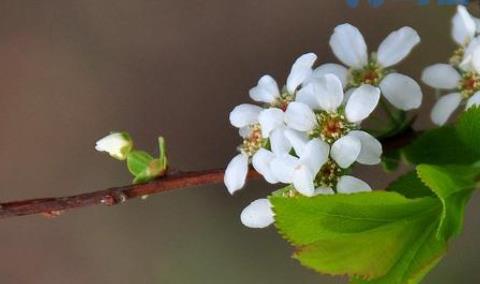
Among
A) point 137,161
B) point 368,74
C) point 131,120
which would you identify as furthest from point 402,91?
point 131,120

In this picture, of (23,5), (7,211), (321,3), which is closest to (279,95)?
(7,211)

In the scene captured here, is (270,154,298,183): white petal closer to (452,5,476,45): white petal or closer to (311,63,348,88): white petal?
(311,63,348,88): white petal

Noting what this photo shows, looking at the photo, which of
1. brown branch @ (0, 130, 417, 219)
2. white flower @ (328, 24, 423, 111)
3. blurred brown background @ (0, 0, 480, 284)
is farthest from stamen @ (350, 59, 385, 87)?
blurred brown background @ (0, 0, 480, 284)

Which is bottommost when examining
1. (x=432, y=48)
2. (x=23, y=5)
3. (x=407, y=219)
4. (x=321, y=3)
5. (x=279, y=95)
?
(x=407, y=219)

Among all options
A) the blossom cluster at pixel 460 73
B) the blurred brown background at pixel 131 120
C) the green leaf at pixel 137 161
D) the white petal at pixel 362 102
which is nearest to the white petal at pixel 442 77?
the blossom cluster at pixel 460 73

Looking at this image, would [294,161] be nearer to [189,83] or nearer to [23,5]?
[189,83]
